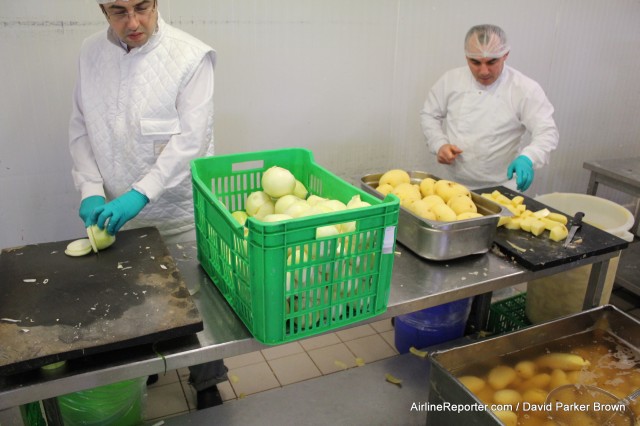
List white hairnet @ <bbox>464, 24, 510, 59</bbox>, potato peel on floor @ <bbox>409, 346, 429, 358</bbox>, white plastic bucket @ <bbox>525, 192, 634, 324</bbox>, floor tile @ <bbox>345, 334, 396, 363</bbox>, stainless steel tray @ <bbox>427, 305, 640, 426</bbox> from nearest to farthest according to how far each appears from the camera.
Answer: stainless steel tray @ <bbox>427, 305, 640, 426</bbox> → potato peel on floor @ <bbox>409, 346, 429, 358</bbox> → white plastic bucket @ <bbox>525, 192, 634, 324</bbox> → white hairnet @ <bbox>464, 24, 510, 59</bbox> → floor tile @ <bbox>345, 334, 396, 363</bbox>

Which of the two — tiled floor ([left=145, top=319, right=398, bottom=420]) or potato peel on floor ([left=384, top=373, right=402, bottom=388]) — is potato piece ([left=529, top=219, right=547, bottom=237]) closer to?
potato peel on floor ([left=384, top=373, right=402, bottom=388])

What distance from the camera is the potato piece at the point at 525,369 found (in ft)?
4.73

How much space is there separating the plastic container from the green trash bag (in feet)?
3.30

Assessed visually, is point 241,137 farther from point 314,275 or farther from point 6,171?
point 314,275

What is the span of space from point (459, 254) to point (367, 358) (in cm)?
114

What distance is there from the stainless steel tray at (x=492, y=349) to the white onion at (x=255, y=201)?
0.60m

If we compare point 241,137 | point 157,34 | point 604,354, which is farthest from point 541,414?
point 241,137

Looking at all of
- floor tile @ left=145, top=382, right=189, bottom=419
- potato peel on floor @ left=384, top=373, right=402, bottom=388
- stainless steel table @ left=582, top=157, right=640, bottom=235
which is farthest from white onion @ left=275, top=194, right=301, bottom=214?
stainless steel table @ left=582, top=157, right=640, bottom=235

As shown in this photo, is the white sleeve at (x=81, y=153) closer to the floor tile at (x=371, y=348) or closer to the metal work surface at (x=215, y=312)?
the metal work surface at (x=215, y=312)

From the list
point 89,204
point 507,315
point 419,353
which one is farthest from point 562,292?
point 89,204

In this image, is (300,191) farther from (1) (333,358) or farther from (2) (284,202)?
(1) (333,358)

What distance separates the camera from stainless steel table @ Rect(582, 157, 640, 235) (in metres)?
2.80

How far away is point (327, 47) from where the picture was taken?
8.66 ft

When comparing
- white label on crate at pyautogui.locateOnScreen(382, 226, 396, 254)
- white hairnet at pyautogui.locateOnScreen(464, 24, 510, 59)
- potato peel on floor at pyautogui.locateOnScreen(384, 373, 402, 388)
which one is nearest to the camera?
white label on crate at pyautogui.locateOnScreen(382, 226, 396, 254)
